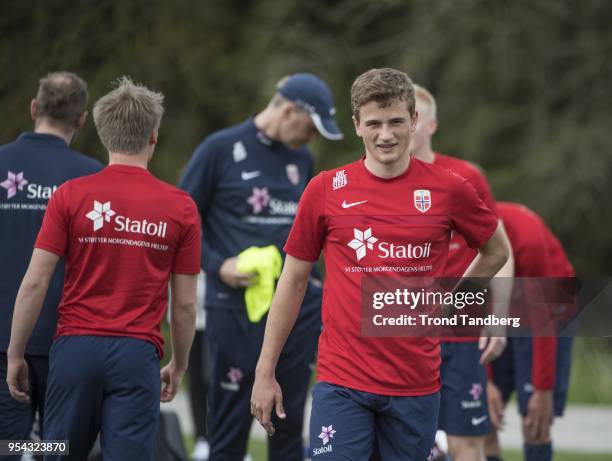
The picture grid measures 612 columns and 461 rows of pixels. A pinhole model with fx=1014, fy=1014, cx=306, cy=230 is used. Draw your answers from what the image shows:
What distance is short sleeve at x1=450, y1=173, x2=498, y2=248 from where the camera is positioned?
13.0 ft

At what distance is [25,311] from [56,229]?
Result: 1.18 feet

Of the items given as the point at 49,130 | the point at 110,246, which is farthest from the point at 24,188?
the point at 110,246

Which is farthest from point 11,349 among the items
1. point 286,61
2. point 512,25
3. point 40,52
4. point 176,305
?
point 512,25

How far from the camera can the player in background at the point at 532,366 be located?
5848 millimetres

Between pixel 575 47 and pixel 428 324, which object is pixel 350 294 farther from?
pixel 575 47

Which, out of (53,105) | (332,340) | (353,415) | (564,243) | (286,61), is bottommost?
(353,415)

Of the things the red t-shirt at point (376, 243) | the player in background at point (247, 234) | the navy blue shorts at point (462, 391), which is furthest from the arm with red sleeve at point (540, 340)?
the red t-shirt at point (376, 243)

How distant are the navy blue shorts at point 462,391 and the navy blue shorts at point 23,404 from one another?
218 cm

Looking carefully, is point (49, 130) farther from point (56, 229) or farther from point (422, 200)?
point (422, 200)

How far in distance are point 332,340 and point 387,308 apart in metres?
0.26

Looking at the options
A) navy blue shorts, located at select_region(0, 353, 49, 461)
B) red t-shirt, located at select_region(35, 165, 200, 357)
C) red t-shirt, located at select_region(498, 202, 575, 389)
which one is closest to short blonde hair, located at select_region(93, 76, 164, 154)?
red t-shirt, located at select_region(35, 165, 200, 357)

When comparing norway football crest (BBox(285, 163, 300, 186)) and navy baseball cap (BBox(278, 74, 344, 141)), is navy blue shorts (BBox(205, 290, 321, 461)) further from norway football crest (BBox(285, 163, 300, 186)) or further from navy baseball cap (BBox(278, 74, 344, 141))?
navy baseball cap (BBox(278, 74, 344, 141))

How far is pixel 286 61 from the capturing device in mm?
13359

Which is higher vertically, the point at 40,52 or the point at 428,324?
the point at 40,52
